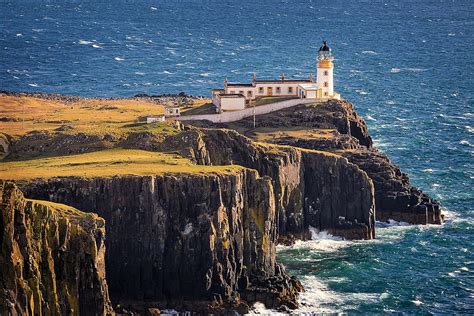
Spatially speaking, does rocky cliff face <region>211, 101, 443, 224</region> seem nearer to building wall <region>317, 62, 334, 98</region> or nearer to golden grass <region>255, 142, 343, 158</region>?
golden grass <region>255, 142, 343, 158</region>

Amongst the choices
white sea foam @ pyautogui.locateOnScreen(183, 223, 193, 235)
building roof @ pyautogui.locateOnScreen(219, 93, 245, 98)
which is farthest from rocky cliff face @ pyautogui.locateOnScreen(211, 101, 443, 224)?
white sea foam @ pyautogui.locateOnScreen(183, 223, 193, 235)

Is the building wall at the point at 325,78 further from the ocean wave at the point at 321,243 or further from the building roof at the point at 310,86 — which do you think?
the ocean wave at the point at 321,243

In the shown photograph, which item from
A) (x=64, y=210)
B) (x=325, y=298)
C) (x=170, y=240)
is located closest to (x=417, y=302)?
(x=325, y=298)

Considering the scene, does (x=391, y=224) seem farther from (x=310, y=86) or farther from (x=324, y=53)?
(x=324, y=53)

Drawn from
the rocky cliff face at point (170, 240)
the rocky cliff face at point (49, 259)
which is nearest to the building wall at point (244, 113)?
the rocky cliff face at point (170, 240)

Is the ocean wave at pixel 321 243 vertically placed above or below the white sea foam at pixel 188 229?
below
